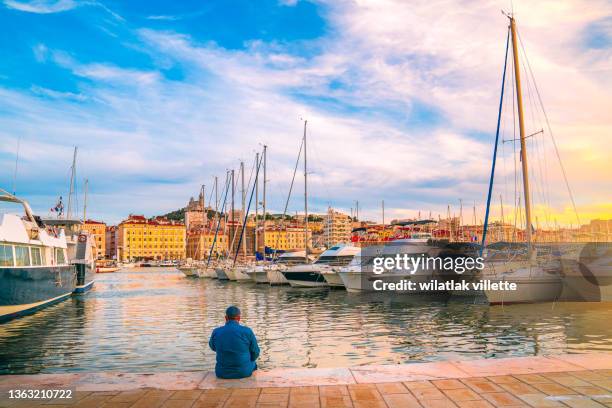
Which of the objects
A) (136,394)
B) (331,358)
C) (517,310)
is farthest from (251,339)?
(517,310)

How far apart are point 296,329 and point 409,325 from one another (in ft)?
15.1

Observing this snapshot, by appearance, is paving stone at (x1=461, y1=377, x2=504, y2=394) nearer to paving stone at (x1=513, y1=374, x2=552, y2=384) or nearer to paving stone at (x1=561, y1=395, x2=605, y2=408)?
paving stone at (x1=513, y1=374, x2=552, y2=384)

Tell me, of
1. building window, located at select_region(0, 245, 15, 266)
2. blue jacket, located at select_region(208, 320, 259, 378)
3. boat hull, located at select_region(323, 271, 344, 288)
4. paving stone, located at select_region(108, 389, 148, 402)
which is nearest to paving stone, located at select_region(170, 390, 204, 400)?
paving stone, located at select_region(108, 389, 148, 402)

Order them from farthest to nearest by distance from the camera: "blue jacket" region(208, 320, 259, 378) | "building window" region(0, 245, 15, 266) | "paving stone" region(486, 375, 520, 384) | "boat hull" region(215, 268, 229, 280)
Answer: "boat hull" region(215, 268, 229, 280) < "building window" region(0, 245, 15, 266) < "blue jacket" region(208, 320, 259, 378) < "paving stone" region(486, 375, 520, 384)

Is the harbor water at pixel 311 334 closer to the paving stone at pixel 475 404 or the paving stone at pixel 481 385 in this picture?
the paving stone at pixel 481 385

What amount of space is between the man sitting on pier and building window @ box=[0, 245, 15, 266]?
1665 cm

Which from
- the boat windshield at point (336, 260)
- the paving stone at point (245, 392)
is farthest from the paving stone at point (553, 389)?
the boat windshield at point (336, 260)

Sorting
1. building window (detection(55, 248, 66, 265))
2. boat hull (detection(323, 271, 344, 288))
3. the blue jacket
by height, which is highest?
building window (detection(55, 248, 66, 265))

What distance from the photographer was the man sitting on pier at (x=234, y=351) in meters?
8.16

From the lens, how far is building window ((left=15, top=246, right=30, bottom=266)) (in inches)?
901

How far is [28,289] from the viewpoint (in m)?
24.2

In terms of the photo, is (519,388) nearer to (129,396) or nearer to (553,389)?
(553,389)

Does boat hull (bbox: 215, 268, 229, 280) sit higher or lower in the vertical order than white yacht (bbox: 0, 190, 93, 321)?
lower

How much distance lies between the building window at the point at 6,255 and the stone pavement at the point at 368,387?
14.7 m
